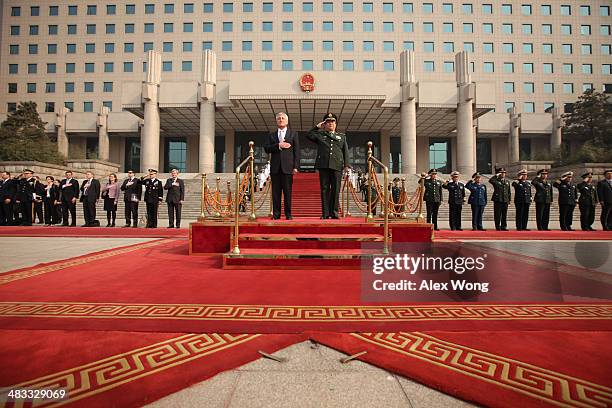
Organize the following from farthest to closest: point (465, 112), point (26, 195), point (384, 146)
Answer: point (384, 146) → point (465, 112) → point (26, 195)

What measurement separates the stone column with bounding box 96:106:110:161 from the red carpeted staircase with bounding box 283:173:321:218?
985 inches

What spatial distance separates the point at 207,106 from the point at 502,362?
2633cm

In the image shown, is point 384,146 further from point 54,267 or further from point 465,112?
point 54,267

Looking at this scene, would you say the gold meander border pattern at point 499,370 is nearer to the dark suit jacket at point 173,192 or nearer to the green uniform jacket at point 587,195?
the dark suit jacket at point 173,192

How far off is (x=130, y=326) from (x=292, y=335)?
1129mm

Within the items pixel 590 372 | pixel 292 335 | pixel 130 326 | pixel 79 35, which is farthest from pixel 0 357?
pixel 79 35

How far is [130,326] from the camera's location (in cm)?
Result: 221

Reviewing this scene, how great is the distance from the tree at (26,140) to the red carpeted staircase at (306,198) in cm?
2113

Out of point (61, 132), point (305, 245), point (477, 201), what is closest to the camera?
point (305, 245)

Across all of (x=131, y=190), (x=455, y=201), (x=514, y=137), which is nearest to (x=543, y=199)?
(x=455, y=201)

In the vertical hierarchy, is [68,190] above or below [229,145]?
Result: below

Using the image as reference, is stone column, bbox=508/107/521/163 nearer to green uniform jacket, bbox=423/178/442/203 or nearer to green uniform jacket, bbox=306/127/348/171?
green uniform jacket, bbox=423/178/442/203

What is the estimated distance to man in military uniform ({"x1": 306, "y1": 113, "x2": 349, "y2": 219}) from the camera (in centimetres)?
593

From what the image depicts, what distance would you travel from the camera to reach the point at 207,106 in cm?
2506
